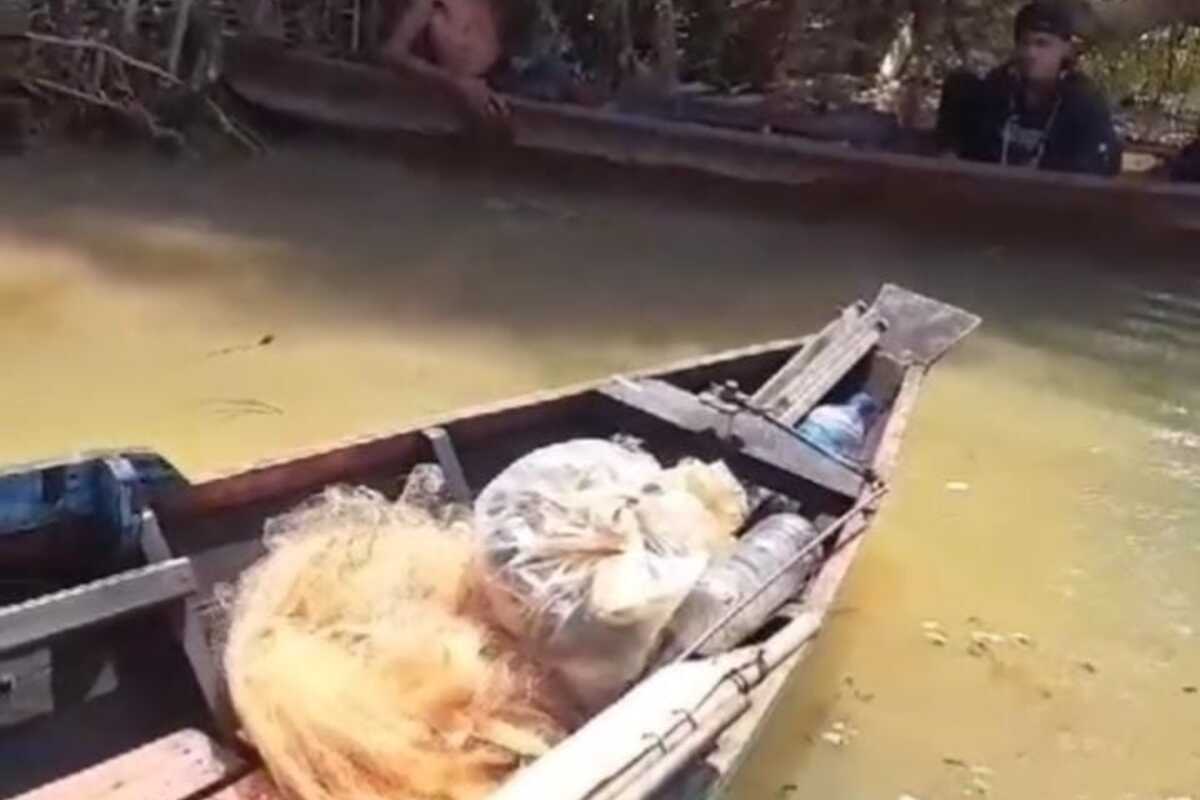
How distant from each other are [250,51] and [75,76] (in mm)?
792

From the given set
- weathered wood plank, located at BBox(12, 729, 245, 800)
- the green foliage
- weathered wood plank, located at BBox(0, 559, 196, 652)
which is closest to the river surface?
weathered wood plank, located at BBox(12, 729, 245, 800)

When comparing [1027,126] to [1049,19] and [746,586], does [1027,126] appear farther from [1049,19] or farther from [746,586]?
[746,586]

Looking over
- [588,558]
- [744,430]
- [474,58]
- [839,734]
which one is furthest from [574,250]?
[588,558]

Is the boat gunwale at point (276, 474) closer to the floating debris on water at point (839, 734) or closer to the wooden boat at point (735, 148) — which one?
the floating debris on water at point (839, 734)

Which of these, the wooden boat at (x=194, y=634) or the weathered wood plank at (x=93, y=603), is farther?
the weathered wood plank at (x=93, y=603)

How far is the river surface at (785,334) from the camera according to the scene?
15.1 ft

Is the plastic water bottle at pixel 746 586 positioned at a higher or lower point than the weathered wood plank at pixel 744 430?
lower

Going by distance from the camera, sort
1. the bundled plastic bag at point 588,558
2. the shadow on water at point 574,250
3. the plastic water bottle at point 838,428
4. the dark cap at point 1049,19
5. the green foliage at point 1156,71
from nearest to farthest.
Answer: the bundled plastic bag at point 588,558, the plastic water bottle at point 838,428, the shadow on water at point 574,250, the dark cap at point 1049,19, the green foliage at point 1156,71

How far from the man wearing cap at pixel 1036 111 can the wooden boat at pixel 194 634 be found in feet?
11.8

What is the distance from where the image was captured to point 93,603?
143 inches

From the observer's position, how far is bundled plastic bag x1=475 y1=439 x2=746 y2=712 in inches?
143

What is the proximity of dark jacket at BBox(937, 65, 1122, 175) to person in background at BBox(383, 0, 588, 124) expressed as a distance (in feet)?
5.45

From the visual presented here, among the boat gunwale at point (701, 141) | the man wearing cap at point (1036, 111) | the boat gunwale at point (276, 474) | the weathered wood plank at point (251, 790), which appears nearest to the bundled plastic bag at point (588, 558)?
the boat gunwale at point (276, 474)

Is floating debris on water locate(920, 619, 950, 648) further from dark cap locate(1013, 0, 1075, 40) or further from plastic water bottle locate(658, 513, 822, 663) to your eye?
dark cap locate(1013, 0, 1075, 40)
